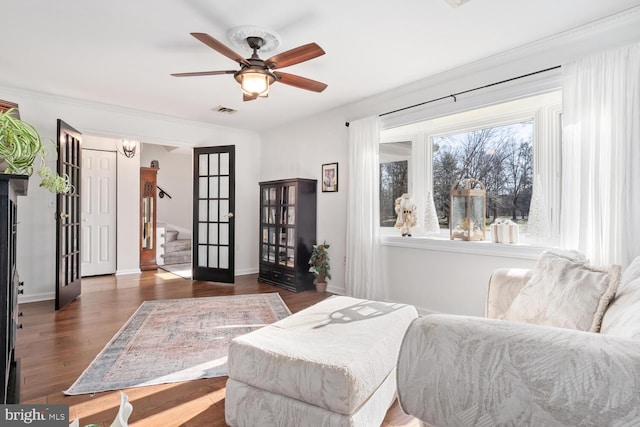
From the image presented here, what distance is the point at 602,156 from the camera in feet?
7.70

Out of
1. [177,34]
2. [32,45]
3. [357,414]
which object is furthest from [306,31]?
[357,414]

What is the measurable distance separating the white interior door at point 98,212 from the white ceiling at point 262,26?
6.47ft

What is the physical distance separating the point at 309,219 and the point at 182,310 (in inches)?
77.7

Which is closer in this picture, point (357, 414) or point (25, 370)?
point (357, 414)

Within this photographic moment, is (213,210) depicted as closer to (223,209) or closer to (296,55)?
(223,209)

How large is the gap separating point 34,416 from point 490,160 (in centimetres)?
358

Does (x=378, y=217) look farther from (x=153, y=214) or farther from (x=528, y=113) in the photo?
(x=153, y=214)

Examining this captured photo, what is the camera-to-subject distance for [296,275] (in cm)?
457

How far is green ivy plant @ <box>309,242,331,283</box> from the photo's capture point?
453 centimetres

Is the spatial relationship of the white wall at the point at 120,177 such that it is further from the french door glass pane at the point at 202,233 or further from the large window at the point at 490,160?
the large window at the point at 490,160

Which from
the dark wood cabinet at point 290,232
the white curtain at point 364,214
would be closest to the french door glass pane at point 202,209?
the dark wood cabinet at point 290,232

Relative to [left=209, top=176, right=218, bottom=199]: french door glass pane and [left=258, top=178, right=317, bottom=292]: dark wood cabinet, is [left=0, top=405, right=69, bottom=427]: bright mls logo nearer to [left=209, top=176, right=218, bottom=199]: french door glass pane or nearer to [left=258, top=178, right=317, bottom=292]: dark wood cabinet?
[left=258, top=178, right=317, bottom=292]: dark wood cabinet

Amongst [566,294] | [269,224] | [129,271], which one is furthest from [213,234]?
[566,294]

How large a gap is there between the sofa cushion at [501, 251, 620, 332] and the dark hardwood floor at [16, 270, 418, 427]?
2.81 feet
